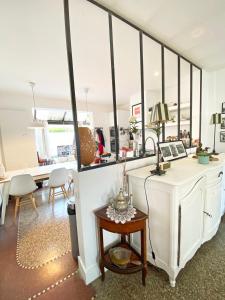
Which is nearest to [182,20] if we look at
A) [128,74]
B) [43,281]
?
[128,74]

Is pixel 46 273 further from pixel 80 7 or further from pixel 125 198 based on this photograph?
pixel 80 7

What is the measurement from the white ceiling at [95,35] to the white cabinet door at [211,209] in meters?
1.84

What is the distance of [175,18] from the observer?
1473 millimetres

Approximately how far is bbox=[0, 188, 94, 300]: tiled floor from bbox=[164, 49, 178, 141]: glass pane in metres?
2.20

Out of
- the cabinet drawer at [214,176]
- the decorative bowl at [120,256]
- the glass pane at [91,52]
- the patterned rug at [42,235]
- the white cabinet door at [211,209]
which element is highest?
the glass pane at [91,52]

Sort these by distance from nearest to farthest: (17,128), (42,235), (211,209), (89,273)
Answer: (89,273)
(211,209)
(42,235)
(17,128)

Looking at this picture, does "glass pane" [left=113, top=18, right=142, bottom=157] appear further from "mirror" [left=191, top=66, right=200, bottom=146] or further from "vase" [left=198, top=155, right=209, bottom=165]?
"mirror" [left=191, top=66, right=200, bottom=146]

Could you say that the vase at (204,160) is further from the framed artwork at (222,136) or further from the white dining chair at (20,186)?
the white dining chair at (20,186)

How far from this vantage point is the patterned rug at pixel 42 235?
1664 mm

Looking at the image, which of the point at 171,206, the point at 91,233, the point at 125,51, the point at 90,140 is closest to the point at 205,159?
the point at 171,206

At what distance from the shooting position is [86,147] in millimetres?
1290

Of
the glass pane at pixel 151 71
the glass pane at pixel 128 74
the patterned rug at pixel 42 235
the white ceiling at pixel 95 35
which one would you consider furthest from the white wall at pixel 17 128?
the glass pane at pixel 151 71

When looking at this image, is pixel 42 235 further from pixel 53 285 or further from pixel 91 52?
pixel 91 52

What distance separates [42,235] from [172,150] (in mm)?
2259
